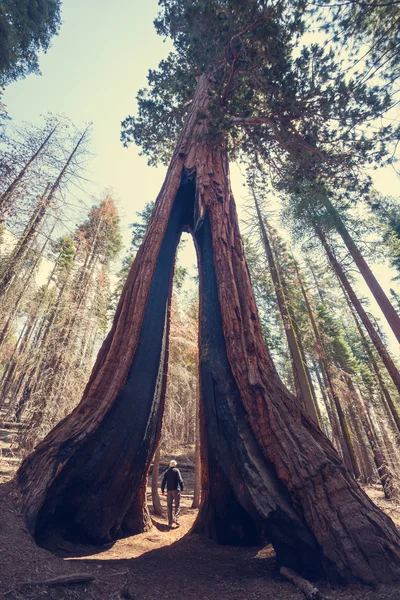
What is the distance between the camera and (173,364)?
1041 centimetres

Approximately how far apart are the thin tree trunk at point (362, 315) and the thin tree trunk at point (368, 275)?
99 centimetres

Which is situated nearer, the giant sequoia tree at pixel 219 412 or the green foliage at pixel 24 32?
the giant sequoia tree at pixel 219 412

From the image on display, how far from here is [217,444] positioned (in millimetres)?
4125

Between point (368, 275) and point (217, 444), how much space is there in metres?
9.56

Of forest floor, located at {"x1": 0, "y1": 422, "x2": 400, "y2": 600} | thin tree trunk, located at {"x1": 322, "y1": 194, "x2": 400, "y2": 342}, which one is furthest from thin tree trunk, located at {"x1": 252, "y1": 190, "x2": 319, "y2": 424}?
forest floor, located at {"x1": 0, "y1": 422, "x2": 400, "y2": 600}

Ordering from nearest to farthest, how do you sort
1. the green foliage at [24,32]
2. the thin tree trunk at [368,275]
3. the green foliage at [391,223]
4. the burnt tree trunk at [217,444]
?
the burnt tree trunk at [217,444] → the green foliage at [24,32] → the thin tree trunk at [368,275] → the green foliage at [391,223]

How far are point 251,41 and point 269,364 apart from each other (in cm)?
704

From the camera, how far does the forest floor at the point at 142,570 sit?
2.28 m

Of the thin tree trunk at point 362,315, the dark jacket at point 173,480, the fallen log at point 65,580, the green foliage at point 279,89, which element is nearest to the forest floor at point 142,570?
the fallen log at point 65,580

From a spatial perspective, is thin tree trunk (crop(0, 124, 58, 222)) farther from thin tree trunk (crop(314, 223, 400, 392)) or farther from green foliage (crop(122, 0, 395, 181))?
thin tree trunk (crop(314, 223, 400, 392))

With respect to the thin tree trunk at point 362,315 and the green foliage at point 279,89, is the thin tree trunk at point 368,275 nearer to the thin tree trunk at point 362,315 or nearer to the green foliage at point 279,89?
the thin tree trunk at point 362,315

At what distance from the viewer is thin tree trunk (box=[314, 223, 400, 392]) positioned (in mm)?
10352

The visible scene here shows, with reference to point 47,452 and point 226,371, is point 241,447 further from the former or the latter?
point 47,452

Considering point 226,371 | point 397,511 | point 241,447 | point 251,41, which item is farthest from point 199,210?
point 397,511
